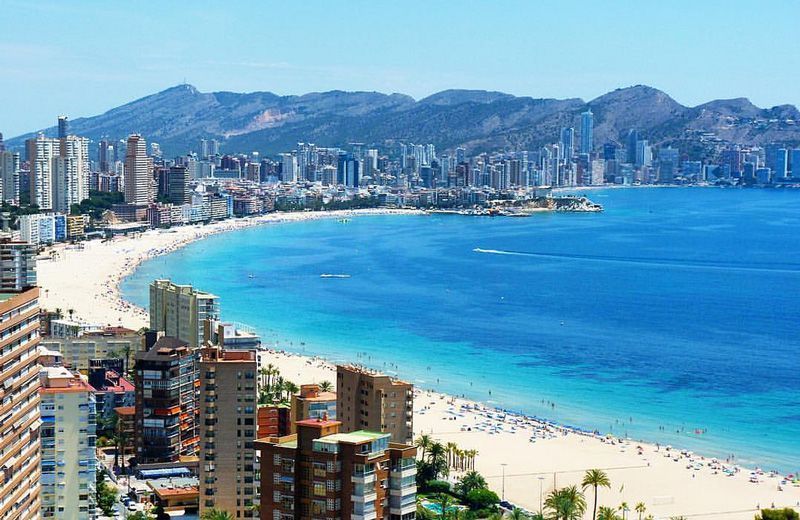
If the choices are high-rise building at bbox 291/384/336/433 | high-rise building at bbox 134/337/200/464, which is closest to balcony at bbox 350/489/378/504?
high-rise building at bbox 291/384/336/433

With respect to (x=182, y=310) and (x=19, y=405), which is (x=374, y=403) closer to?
(x=182, y=310)

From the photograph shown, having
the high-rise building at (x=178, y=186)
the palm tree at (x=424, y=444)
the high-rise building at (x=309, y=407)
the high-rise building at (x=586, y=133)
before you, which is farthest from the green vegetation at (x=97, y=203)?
the high-rise building at (x=586, y=133)

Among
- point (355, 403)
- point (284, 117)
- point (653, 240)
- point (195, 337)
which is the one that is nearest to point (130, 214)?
point (653, 240)

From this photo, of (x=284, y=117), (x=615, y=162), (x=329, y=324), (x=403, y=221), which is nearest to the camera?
(x=329, y=324)

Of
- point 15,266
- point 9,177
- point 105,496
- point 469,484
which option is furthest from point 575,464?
point 9,177

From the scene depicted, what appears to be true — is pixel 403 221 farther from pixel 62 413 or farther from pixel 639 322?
pixel 62 413

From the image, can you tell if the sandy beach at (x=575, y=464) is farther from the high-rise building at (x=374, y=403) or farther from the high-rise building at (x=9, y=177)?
the high-rise building at (x=9, y=177)

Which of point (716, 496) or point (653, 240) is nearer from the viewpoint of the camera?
point (716, 496)
